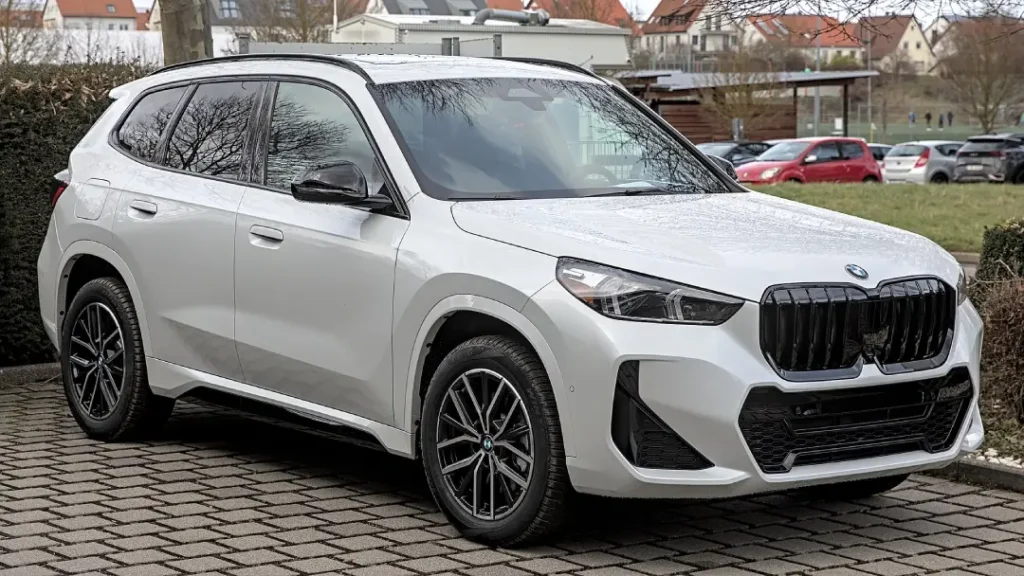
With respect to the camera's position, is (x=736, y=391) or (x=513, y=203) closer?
(x=736, y=391)

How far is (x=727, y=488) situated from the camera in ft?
17.5

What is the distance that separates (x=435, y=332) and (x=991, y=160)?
35565mm

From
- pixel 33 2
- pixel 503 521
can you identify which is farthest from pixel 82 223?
pixel 33 2

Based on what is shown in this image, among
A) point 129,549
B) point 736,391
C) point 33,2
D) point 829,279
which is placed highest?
point 33,2

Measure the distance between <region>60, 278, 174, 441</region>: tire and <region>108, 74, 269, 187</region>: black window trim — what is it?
64cm

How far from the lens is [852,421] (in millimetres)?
5496

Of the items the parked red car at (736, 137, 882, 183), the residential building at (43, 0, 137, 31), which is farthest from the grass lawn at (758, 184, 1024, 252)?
the residential building at (43, 0, 137, 31)

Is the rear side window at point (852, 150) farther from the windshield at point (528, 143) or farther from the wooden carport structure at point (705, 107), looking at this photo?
the windshield at point (528, 143)

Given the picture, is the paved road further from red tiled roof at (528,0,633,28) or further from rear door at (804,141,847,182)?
Answer: red tiled roof at (528,0,633,28)

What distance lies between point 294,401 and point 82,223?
75.6 inches

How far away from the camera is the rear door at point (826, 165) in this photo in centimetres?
3662

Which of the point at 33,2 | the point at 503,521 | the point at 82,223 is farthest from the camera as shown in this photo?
the point at 33,2

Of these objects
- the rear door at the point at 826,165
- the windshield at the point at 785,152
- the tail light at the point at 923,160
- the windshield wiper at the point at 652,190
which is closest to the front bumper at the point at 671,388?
the windshield wiper at the point at 652,190

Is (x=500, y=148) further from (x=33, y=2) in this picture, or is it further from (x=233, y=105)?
(x=33, y=2)
